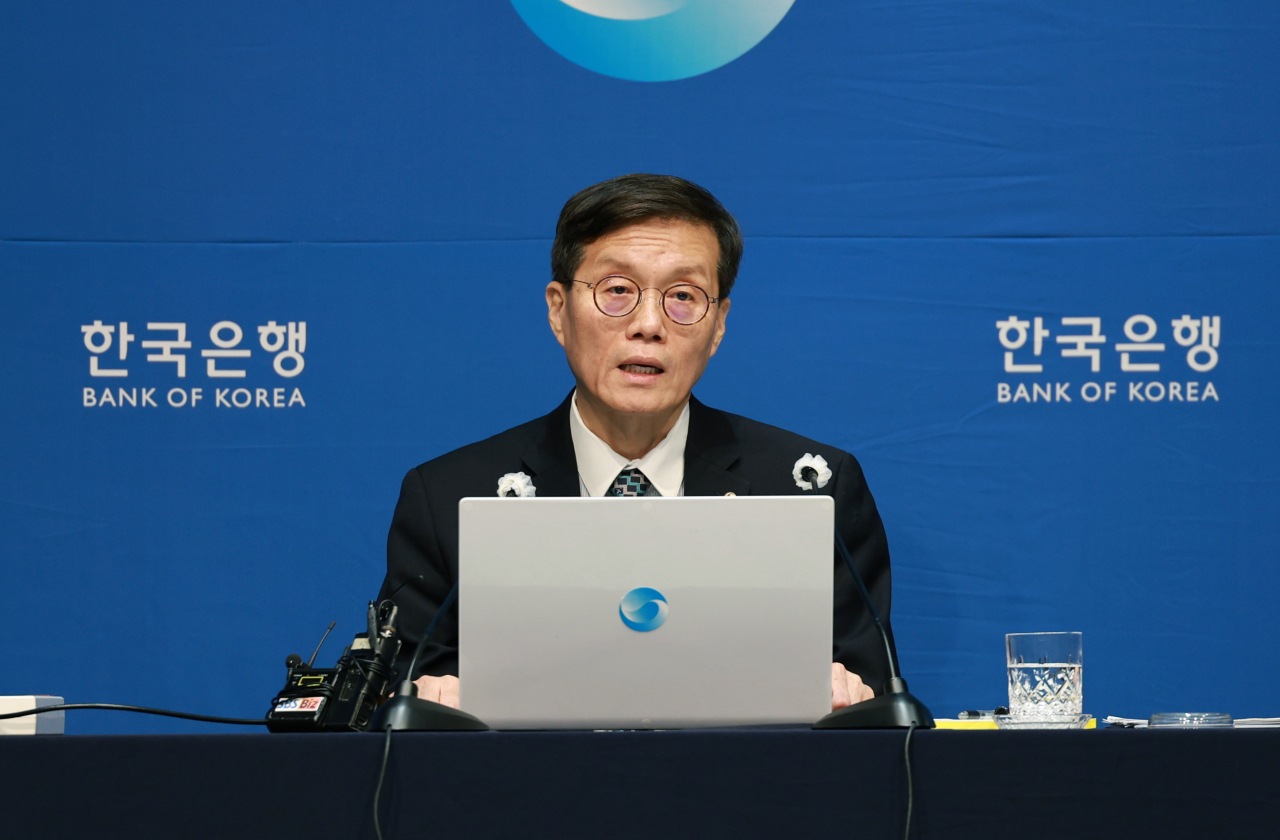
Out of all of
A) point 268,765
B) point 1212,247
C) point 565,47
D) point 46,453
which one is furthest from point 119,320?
point 1212,247

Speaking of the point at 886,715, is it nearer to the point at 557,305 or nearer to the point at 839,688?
the point at 839,688

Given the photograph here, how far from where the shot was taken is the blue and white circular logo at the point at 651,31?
233cm

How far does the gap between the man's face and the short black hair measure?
0.02 meters

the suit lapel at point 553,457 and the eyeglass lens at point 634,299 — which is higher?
the eyeglass lens at point 634,299

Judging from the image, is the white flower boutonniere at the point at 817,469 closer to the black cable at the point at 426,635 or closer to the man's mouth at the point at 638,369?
the man's mouth at the point at 638,369

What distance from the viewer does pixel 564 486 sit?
6.27 ft

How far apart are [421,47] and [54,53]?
744 millimetres

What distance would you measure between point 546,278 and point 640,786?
1.48m

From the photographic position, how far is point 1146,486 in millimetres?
2248

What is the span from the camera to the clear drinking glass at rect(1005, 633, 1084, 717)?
1.29m

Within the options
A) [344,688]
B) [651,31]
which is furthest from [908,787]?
[651,31]

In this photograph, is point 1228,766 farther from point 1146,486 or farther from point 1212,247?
point 1212,247

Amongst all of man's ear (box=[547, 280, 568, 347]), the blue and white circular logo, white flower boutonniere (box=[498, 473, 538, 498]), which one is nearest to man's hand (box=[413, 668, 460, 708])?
white flower boutonniere (box=[498, 473, 538, 498])

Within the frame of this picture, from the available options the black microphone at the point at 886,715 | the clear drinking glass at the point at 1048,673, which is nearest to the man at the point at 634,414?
the clear drinking glass at the point at 1048,673
